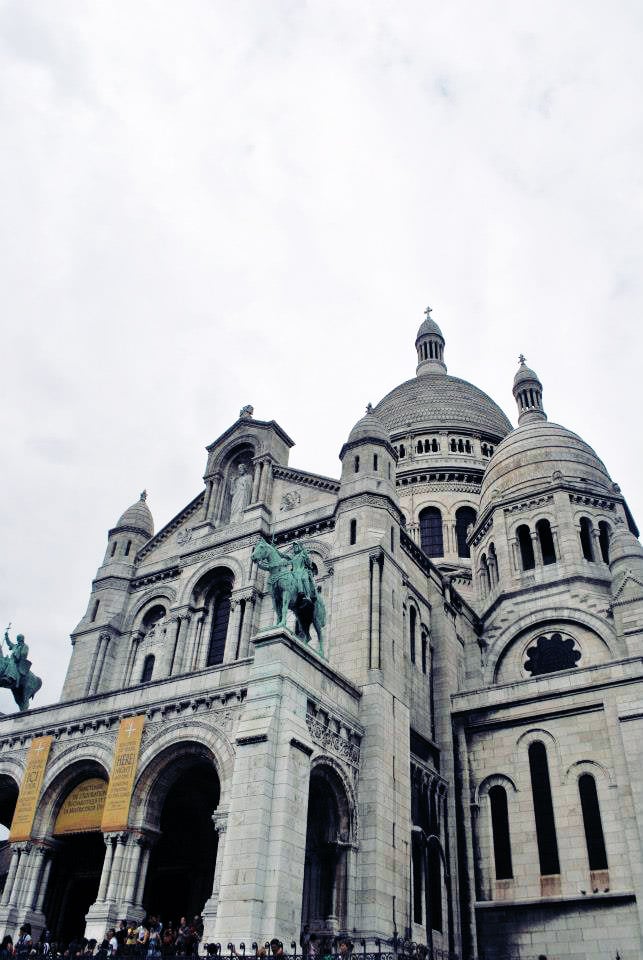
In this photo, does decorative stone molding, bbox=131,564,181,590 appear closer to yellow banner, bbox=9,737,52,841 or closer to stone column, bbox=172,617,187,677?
stone column, bbox=172,617,187,677

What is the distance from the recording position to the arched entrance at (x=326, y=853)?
2134 centimetres

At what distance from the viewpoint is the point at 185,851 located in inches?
1023

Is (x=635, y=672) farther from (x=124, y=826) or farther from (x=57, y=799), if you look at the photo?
(x=57, y=799)

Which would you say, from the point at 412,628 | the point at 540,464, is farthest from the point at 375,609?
the point at 540,464

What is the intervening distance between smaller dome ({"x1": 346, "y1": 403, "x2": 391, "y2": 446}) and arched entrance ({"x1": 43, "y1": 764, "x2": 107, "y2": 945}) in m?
15.1

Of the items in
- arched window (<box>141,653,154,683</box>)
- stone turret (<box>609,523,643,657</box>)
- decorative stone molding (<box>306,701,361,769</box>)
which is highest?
stone turret (<box>609,523,643,657</box>)

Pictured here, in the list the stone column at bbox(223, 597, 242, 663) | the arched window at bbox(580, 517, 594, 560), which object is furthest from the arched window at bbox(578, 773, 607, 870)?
the stone column at bbox(223, 597, 242, 663)

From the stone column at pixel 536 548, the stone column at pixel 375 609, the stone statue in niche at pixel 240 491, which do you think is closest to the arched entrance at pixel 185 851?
the stone column at pixel 375 609

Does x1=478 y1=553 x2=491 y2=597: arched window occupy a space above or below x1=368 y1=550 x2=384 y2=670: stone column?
above

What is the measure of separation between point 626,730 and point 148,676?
18620mm

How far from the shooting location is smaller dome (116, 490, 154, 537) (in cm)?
3841

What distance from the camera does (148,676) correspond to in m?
33.4

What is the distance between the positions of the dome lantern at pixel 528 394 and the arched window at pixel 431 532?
7.98 m

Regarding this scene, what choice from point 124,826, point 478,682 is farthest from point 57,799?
point 478,682
